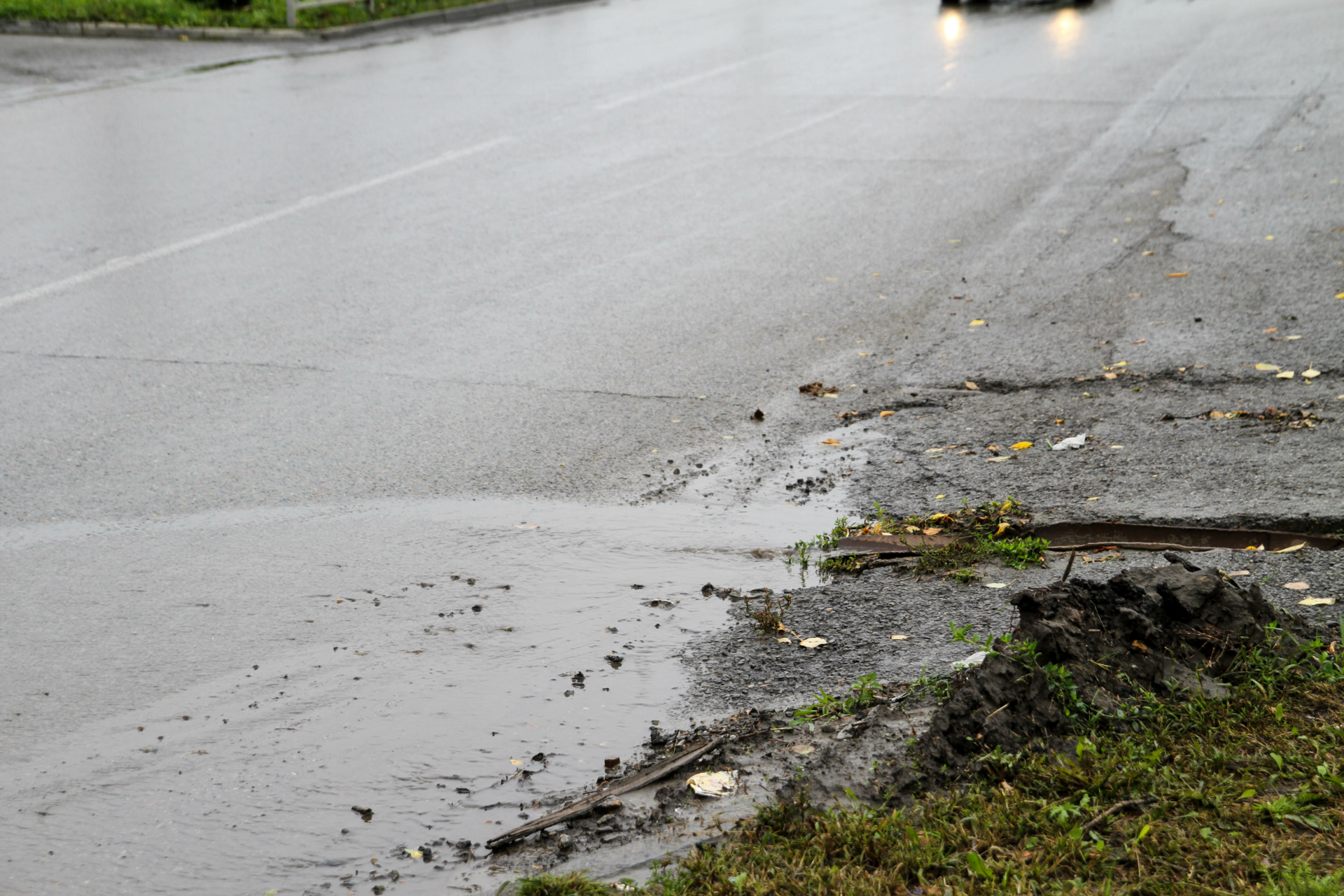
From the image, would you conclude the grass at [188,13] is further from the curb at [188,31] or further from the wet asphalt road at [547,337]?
the wet asphalt road at [547,337]

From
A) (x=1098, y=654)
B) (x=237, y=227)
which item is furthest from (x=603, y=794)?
(x=237, y=227)

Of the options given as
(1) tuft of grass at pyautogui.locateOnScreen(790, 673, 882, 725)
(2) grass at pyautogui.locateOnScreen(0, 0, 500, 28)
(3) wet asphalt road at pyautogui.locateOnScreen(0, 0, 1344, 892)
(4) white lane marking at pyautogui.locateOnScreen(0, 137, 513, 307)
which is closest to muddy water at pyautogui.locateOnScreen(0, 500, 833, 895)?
(3) wet asphalt road at pyautogui.locateOnScreen(0, 0, 1344, 892)

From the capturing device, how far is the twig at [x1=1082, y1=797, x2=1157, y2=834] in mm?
2660

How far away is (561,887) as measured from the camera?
2.65 meters

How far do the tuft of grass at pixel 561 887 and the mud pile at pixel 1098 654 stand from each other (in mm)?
868

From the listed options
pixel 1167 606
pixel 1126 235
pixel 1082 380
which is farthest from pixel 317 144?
pixel 1167 606

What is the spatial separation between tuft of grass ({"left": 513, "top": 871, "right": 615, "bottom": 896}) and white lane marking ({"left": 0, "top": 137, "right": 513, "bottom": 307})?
5509 mm

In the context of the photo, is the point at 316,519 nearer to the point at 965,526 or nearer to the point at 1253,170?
the point at 965,526

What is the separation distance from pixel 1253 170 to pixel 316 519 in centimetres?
778

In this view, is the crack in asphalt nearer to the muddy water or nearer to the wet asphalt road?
the wet asphalt road

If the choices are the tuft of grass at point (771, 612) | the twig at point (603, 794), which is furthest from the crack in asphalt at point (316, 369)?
the twig at point (603, 794)

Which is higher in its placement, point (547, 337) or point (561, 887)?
point (547, 337)

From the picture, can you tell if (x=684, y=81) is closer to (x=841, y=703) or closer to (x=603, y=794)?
(x=841, y=703)

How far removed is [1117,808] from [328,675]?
223 cm
